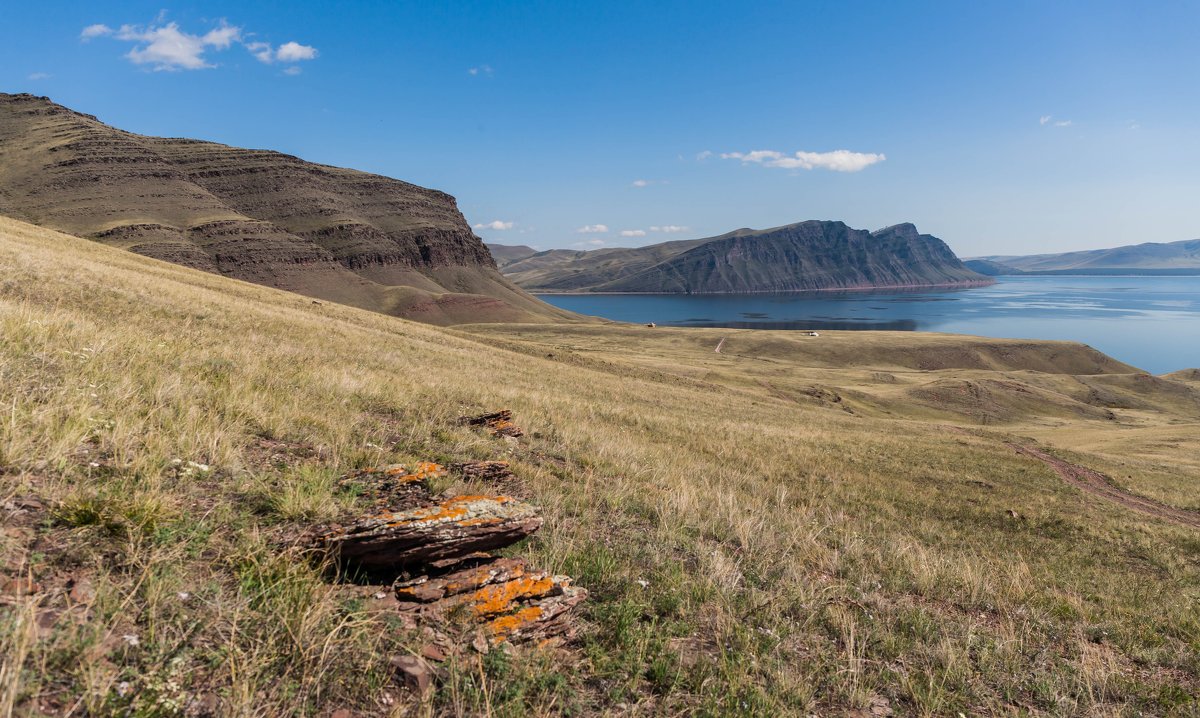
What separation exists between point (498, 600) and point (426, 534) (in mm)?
884

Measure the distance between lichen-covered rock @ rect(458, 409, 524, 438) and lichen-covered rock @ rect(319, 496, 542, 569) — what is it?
560 centimetres

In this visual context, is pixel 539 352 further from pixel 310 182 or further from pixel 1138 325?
pixel 1138 325

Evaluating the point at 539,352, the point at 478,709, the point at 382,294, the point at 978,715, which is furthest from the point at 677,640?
the point at 382,294

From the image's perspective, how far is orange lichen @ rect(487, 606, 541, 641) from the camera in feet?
13.8

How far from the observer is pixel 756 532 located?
839 cm

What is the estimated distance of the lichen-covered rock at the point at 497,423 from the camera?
11.1 meters

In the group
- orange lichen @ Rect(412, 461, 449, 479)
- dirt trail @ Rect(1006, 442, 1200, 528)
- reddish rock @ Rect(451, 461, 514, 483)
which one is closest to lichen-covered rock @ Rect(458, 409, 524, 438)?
reddish rock @ Rect(451, 461, 514, 483)

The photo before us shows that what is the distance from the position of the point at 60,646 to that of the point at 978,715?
272 inches

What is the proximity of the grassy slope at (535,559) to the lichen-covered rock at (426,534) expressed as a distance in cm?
44

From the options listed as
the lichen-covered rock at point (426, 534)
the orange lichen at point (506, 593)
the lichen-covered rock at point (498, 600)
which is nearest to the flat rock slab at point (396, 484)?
the lichen-covered rock at point (426, 534)

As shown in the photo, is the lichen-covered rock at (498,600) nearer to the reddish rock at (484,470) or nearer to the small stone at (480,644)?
the small stone at (480,644)

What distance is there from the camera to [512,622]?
4336mm

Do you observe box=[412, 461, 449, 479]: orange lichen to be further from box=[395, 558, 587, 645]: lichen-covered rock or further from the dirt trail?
the dirt trail

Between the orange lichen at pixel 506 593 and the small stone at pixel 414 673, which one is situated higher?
the small stone at pixel 414 673
